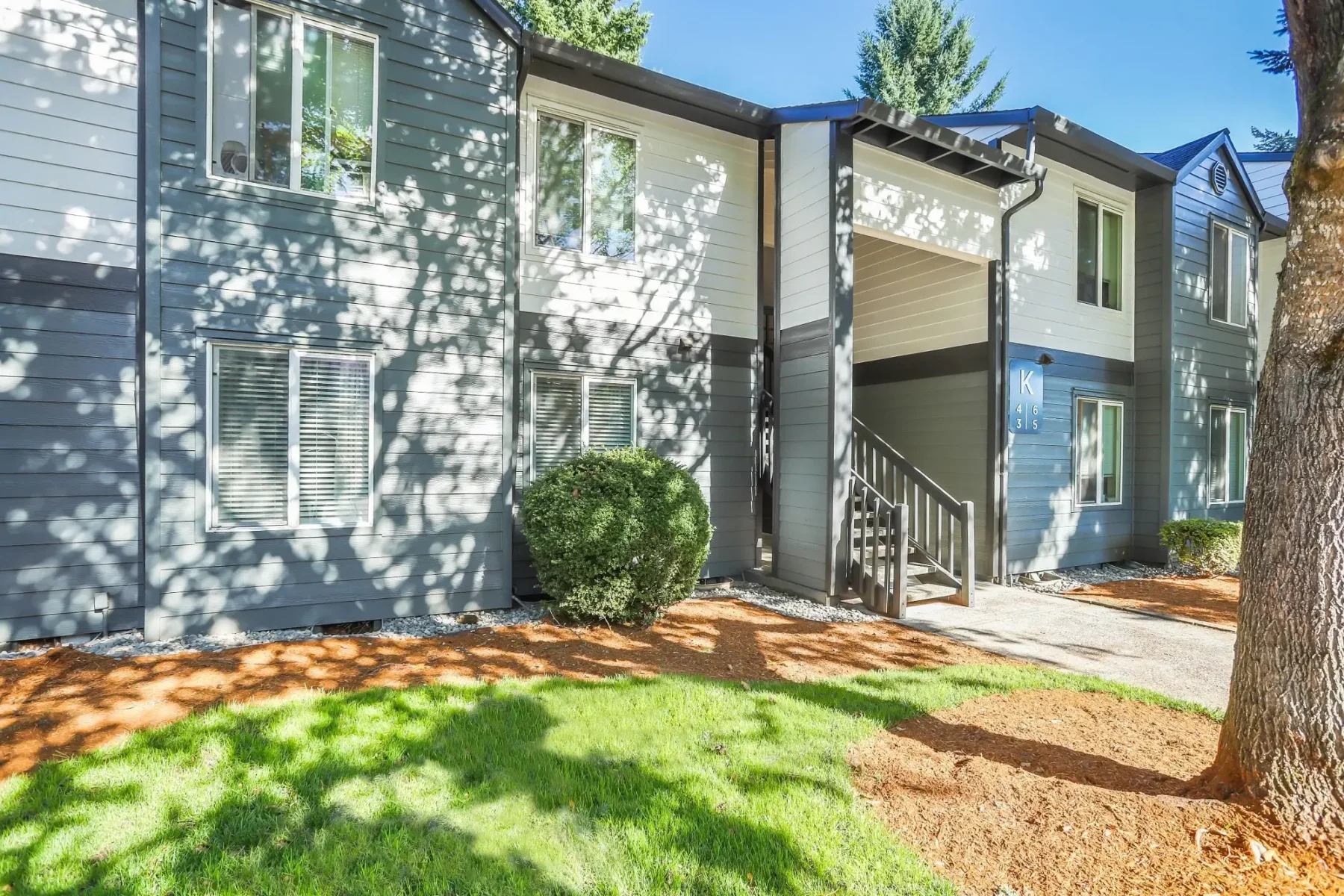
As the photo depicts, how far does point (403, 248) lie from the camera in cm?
595

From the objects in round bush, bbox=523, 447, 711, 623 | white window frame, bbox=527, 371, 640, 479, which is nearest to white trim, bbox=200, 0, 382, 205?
white window frame, bbox=527, 371, 640, 479

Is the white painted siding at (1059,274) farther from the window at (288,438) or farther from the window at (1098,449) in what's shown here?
the window at (288,438)

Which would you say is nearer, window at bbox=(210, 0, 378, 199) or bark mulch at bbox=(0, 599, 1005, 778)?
bark mulch at bbox=(0, 599, 1005, 778)

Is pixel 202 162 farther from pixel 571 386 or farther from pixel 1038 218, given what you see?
pixel 1038 218

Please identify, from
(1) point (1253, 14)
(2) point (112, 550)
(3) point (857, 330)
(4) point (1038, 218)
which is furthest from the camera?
(1) point (1253, 14)

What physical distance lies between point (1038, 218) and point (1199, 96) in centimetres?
976

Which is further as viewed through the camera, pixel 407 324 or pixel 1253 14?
pixel 1253 14

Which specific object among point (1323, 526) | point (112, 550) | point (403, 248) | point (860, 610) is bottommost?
point (860, 610)

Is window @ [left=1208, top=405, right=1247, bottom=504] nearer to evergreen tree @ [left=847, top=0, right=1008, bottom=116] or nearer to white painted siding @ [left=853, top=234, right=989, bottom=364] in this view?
white painted siding @ [left=853, top=234, right=989, bottom=364]

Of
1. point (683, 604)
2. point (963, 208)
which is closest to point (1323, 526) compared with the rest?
point (683, 604)

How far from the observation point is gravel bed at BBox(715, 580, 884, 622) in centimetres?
654

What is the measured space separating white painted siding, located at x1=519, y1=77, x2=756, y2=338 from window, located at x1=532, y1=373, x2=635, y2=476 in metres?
0.71

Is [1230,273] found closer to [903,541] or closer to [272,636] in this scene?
[903,541]

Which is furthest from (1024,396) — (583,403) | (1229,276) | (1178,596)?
(583,403)
